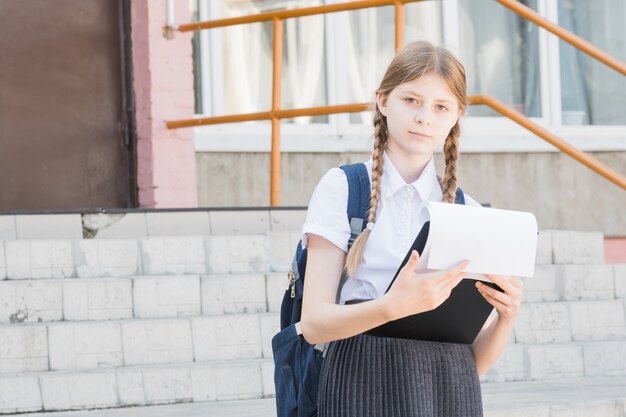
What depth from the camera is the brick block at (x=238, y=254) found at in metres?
5.34

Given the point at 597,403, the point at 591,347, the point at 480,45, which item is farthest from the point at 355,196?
the point at 480,45

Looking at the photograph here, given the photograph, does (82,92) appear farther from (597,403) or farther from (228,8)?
(597,403)

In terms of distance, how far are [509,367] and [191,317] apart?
132cm

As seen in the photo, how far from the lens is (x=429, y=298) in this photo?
209 cm

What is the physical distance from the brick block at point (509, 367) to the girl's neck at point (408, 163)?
2.85 m

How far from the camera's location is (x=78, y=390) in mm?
4422

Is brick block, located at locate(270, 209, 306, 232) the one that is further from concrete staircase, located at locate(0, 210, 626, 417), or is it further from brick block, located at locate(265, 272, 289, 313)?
brick block, located at locate(265, 272, 289, 313)

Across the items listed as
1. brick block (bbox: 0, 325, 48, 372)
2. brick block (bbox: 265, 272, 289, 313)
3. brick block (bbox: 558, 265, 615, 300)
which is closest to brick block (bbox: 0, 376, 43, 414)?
brick block (bbox: 0, 325, 48, 372)

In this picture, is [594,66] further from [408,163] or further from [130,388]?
[408,163]

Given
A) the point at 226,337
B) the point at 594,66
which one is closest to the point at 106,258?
the point at 226,337

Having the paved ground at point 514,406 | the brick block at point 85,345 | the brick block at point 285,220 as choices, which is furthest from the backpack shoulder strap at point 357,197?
the brick block at point 285,220

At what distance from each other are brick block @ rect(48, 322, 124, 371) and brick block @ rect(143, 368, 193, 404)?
0.69 feet

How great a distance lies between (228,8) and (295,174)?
1072 mm

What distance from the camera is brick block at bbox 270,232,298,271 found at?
5.46m
